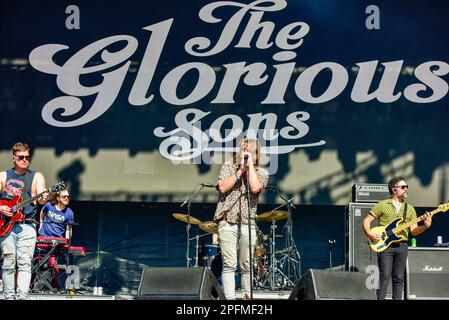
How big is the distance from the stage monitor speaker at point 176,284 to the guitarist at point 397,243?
358 cm

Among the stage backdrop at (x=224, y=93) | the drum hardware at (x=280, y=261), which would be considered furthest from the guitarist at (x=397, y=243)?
the stage backdrop at (x=224, y=93)

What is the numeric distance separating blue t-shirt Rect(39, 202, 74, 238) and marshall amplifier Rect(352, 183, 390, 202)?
4382 mm

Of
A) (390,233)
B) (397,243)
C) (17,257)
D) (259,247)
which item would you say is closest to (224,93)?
(259,247)

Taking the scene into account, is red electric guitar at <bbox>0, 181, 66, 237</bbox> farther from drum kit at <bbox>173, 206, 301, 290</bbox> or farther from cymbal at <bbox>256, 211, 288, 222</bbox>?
cymbal at <bbox>256, 211, 288, 222</bbox>

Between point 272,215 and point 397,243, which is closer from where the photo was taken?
point 397,243

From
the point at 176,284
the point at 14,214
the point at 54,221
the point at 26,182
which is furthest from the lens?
the point at 54,221

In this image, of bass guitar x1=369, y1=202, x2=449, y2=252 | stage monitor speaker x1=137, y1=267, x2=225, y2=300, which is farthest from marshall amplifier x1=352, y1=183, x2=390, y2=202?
stage monitor speaker x1=137, y1=267, x2=225, y2=300

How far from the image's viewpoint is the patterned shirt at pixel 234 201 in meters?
7.77

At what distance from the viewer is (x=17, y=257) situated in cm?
844

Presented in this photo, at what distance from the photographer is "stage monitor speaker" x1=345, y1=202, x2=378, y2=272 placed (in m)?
10.5

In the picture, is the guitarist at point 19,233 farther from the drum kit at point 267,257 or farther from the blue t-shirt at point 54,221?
the blue t-shirt at point 54,221

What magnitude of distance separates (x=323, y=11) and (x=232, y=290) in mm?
6468

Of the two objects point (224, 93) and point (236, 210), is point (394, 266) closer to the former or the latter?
point (236, 210)

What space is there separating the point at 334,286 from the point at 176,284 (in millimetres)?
1206
